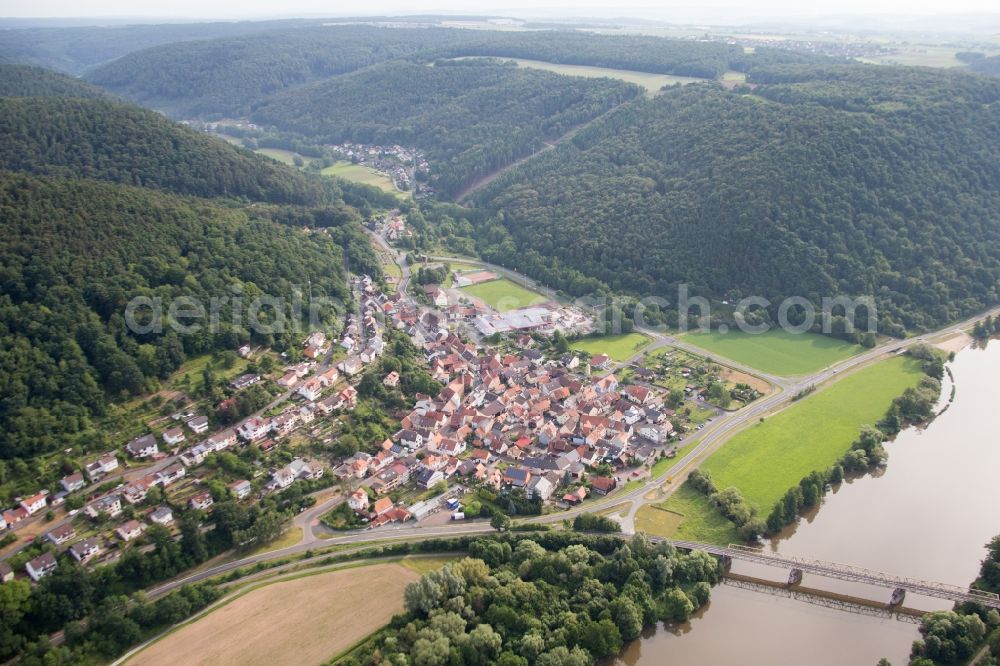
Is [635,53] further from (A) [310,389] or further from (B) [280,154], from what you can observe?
(A) [310,389]

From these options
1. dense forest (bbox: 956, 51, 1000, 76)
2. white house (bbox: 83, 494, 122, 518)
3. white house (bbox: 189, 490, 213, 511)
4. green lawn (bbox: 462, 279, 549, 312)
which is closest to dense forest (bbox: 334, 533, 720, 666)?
white house (bbox: 189, 490, 213, 511)

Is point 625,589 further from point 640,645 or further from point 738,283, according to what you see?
point 738,283

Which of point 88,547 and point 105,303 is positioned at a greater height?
point 105,303

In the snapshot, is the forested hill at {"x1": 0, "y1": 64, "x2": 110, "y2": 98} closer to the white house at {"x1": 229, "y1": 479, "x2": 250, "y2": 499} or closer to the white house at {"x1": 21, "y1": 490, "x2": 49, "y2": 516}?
the white house at {"x1": 21, "y1": 490, "x2": 49, "y2": 516}

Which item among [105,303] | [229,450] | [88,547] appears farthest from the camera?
[105,303]

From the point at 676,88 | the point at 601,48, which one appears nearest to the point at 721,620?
the point at 676,88

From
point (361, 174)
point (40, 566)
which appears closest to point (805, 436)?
Answer: point (40, 566)

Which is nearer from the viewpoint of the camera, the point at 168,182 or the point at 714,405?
the point at 714,405

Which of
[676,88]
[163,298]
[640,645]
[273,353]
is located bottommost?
[640,645]
